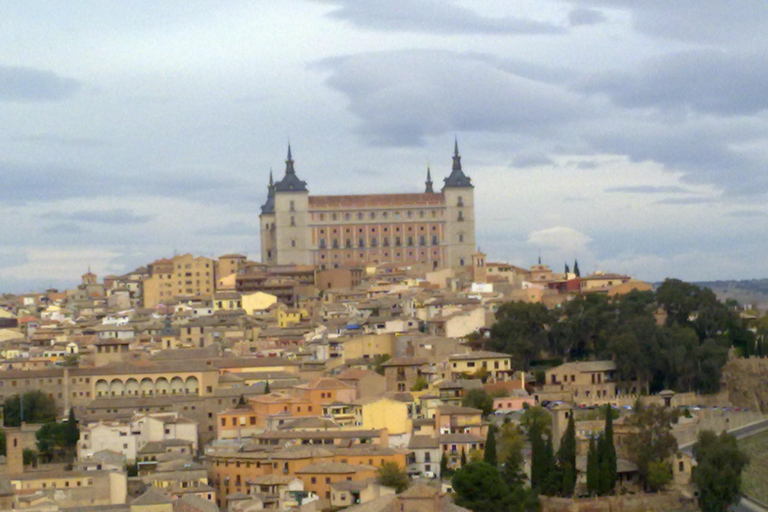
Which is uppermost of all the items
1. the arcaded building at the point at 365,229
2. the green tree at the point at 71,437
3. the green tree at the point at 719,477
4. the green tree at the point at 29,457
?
the arcaded building at the point at 365,229

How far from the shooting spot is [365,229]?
110 meters

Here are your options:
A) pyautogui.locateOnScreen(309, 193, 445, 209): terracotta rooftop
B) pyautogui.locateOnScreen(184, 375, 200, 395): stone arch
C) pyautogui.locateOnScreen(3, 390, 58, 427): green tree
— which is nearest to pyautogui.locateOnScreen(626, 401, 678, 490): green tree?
pyautogui.locateOnScreen(184, 375, 200, 395): stone arch

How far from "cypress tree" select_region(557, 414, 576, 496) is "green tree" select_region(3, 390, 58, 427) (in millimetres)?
20615

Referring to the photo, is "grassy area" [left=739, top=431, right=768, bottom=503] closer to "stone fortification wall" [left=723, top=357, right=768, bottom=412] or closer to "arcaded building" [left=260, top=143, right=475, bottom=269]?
"stone fortification wall" [left=723, top=357, right=768, bottom=412]

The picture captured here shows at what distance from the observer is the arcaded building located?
4289 inches

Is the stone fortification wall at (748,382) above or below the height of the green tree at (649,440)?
above

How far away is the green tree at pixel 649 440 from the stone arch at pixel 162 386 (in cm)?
1946

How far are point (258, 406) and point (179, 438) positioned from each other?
112 inches

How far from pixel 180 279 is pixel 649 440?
186 ft

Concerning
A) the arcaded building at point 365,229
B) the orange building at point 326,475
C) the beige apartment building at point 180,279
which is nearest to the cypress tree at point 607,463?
the orange building at point 326,475

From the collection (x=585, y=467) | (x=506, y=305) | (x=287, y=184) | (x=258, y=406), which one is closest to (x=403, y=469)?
(x=585, y=467)

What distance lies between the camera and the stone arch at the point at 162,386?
205ft

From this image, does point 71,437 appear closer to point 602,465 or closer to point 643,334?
point 602,465

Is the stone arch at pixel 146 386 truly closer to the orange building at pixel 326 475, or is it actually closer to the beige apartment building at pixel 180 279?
the orange building at pixel 326 475
